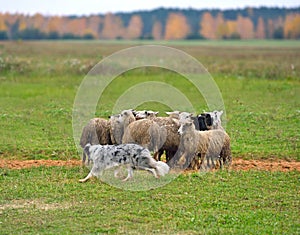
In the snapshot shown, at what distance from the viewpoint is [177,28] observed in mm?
132375

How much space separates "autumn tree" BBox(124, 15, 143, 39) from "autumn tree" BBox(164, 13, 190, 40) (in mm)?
6279

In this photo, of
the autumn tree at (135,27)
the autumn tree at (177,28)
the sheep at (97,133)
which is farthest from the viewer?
the autumn tree at (135,27)

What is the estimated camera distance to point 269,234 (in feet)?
32.2

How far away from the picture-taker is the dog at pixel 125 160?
1288 cm

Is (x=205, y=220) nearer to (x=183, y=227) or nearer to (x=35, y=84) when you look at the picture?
(x=183, y=227)

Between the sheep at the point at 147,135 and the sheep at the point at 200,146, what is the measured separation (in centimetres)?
52

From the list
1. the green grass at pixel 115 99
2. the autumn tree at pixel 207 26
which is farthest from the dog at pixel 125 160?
the autumn tree at pixel 207 26

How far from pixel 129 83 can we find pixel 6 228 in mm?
22226

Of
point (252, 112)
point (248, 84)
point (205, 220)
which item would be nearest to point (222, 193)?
point (205, 220)

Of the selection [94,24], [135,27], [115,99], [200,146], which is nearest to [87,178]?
[200,146]

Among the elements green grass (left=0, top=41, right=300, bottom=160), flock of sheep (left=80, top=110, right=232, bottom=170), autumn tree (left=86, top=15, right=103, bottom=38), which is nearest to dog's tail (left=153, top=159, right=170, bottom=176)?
flock of sheep (left=80, top=110, right=232, bottom=170)

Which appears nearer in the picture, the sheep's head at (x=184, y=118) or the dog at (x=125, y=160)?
the dog at (x=125, y=160)

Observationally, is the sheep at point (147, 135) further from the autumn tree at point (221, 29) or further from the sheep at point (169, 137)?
the autumn tree at point (221, 29)

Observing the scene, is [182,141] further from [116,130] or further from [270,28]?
[270,28]
